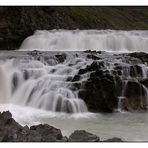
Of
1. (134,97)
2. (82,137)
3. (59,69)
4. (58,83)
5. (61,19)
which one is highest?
(61,19)

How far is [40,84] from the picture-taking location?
4.07 meters

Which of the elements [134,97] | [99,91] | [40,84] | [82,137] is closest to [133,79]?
[134,97]

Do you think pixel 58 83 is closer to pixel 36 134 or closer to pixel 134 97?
pixel 134 97

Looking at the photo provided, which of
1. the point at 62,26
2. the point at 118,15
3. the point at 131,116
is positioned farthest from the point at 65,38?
the point at 131,116

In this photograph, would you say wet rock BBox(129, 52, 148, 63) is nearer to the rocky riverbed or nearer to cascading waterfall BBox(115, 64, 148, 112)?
cascading waterfall BBox(115, 64, 148, 112)

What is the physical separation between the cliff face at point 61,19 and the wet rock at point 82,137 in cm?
92

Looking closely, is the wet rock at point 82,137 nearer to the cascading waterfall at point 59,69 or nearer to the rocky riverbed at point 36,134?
the rocky riverbed at point 36,134

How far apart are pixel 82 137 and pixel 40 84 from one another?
97 cm

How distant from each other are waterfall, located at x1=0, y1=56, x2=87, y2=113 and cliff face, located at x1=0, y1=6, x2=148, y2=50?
0.21 meters

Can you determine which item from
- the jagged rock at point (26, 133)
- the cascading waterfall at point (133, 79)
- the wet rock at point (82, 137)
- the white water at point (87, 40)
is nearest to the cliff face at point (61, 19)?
the white water at point (87, 40)

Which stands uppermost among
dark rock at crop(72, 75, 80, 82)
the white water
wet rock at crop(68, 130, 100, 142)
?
the white water

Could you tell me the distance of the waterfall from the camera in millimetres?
3859

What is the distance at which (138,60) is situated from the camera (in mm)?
3998


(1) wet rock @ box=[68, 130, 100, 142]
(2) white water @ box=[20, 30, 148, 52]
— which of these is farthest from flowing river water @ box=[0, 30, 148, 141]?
(1) wet rock @ box=[68, 130, 100, 142]
